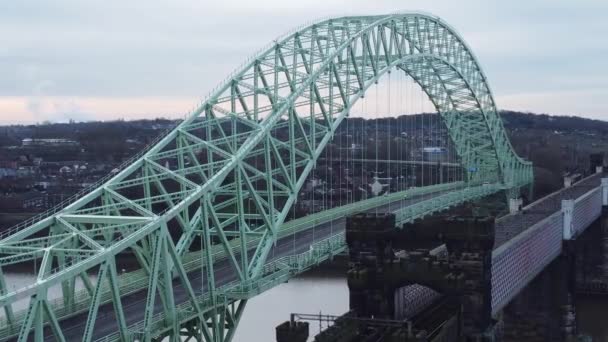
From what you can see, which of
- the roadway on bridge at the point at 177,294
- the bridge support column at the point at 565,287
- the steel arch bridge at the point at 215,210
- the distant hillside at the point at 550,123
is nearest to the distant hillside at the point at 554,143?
the distant hillside at the point at 550,123

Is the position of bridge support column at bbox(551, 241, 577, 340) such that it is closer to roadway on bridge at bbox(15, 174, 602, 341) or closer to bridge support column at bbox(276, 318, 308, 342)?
roadway on bridge at bbox(15, 174, 602, 341)

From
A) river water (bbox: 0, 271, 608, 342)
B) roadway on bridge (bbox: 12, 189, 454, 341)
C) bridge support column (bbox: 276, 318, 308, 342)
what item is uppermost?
bridge support column (bbox: 276, 318, 308, 342)

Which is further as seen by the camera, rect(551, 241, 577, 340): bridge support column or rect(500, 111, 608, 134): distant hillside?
rect(500, 111, 608, 134): distant hillside

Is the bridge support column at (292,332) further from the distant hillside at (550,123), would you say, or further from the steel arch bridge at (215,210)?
the distant hillside at (550,123)

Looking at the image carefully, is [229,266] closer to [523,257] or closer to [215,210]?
[215,210]

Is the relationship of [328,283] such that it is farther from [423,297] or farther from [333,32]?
[423,297]

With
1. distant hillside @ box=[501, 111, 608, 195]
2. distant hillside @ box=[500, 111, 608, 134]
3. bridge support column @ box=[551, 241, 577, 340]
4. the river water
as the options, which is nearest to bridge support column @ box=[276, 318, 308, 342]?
the river water

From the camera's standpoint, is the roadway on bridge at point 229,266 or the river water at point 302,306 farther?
the river water at point 302,306
